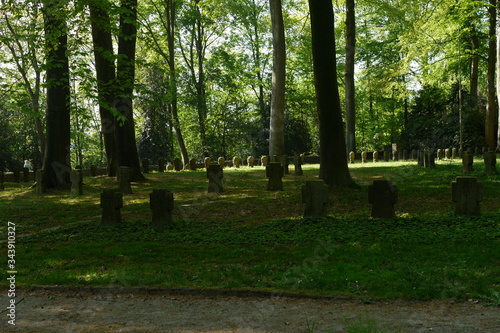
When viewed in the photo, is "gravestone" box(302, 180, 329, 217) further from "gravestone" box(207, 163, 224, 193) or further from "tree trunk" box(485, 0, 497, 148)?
"tree trunk" box(485, 0, 497, 148)

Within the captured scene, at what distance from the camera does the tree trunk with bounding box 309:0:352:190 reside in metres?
12.4

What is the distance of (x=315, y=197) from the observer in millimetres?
9922

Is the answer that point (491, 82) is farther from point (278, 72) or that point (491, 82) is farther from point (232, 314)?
point (232, 314)

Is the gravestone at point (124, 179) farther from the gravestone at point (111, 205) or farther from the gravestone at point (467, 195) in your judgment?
the gravestone at point (467, 195)

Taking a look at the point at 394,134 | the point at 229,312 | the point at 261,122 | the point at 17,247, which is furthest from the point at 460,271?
the point at 394,134

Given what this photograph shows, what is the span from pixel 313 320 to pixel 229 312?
0.98 metres

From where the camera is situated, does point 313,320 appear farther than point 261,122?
No

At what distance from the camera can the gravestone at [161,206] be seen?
9.83 m

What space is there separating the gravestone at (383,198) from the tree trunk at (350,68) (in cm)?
1627

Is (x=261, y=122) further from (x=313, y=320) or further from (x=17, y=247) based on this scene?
(x=313, y=320)

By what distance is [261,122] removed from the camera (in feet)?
133

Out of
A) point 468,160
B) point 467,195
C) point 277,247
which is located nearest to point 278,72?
point 468,160

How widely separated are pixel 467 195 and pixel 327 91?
4.58 m

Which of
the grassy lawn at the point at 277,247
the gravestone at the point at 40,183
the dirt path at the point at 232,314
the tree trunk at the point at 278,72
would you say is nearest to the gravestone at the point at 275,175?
the grassy lawn at the point at 277,247
